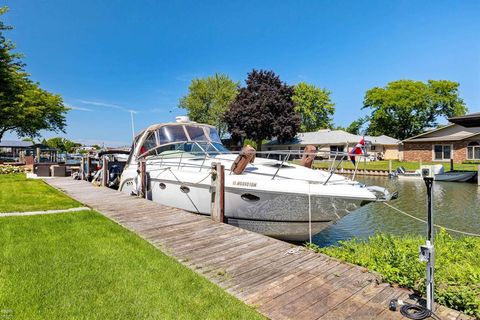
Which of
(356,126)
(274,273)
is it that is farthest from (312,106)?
(274,273)

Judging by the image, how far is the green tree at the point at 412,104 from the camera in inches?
1962

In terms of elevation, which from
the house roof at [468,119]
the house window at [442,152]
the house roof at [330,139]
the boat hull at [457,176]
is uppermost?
the house roof at [330,139]

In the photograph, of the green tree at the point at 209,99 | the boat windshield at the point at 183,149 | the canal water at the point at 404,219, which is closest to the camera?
the canal water at the point at 404,219

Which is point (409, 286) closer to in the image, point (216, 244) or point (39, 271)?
point (216, 244)

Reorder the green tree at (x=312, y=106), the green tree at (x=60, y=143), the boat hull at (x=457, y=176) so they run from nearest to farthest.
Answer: the boat hull at (x=457, y=176)
the green tree at (x=312, y=106)
the green tree at (x=60, y=143)

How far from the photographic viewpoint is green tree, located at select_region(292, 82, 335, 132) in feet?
193

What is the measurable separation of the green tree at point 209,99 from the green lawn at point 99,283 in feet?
144

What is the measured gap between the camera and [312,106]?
59938mm

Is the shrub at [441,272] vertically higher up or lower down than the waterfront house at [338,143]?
lower down

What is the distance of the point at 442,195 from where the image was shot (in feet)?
49.5

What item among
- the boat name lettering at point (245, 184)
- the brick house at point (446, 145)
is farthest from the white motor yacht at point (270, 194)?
the brick house at point (446, 145)

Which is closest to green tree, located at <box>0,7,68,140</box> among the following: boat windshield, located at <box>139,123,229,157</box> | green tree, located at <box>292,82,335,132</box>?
boat windshield, located at <box>139,123,229,157</box>

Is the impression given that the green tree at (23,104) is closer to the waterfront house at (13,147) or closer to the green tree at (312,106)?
the waterfront house at (13,147)

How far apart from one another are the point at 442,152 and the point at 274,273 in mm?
33951
